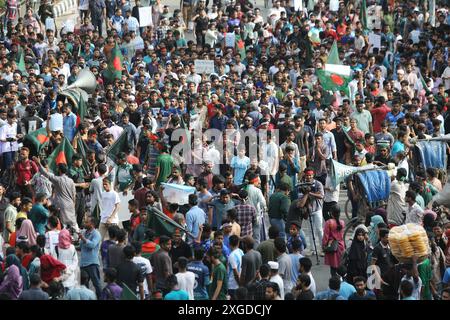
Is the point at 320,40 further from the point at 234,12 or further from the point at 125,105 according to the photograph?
the point at 125,105

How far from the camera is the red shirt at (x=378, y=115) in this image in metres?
26.3

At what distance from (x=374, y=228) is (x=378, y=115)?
7.41 metres

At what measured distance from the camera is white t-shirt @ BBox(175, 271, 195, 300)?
17000 mm

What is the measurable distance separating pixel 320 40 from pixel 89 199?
13.5 m

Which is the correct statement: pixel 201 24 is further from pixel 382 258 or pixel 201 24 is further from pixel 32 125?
pixel 382 258

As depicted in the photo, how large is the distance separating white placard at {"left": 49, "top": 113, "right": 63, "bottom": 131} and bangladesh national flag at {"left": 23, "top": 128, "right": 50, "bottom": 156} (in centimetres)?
64

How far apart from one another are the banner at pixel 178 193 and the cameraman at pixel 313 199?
155 centimetres

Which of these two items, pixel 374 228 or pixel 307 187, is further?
pixel 307 187

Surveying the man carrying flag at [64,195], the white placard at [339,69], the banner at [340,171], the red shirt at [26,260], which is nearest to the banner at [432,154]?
the banner at [340,171]

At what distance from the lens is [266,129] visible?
81.3 ft

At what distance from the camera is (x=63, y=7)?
130 feet

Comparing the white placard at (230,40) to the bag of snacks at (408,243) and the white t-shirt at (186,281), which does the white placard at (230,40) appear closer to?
the bag of snacks at (408,243)

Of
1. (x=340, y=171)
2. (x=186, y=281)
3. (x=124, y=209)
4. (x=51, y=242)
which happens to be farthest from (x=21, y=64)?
(x=186, y=281)
